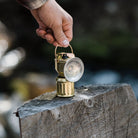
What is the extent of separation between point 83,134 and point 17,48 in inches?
291

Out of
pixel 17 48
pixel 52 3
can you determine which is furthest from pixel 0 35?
pixel 52 3

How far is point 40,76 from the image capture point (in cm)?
686

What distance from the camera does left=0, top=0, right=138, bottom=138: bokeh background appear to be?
601cm

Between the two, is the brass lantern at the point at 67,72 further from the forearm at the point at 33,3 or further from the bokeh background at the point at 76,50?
the bokeh background at the point at 76,50

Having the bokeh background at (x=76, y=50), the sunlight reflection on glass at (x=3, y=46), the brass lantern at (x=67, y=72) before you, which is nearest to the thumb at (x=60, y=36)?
the brass lantern at (x=67, y=72)

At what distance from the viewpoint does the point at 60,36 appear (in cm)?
192

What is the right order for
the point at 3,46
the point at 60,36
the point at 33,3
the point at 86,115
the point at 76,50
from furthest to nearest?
1. the point at 76,50
2. the point at 3,46
3. the point at 60,36
4. the point at 33,3
5. the point at 86,115

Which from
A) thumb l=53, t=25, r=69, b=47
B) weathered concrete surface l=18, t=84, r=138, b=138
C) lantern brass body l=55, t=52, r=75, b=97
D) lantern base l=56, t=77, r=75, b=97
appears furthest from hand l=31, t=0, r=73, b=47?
weathered concrete surface l=18, t=84, r=138, b=138

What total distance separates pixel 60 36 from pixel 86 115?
622 millimetres

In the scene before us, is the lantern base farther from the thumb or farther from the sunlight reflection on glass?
the sunlight reflection on glass

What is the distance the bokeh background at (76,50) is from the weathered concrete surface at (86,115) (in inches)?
120

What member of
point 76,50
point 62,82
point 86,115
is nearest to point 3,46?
point 76,50

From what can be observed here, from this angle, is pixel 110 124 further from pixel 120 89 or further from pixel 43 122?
pixel 43 122

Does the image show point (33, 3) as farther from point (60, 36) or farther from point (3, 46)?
point (3, 46)
